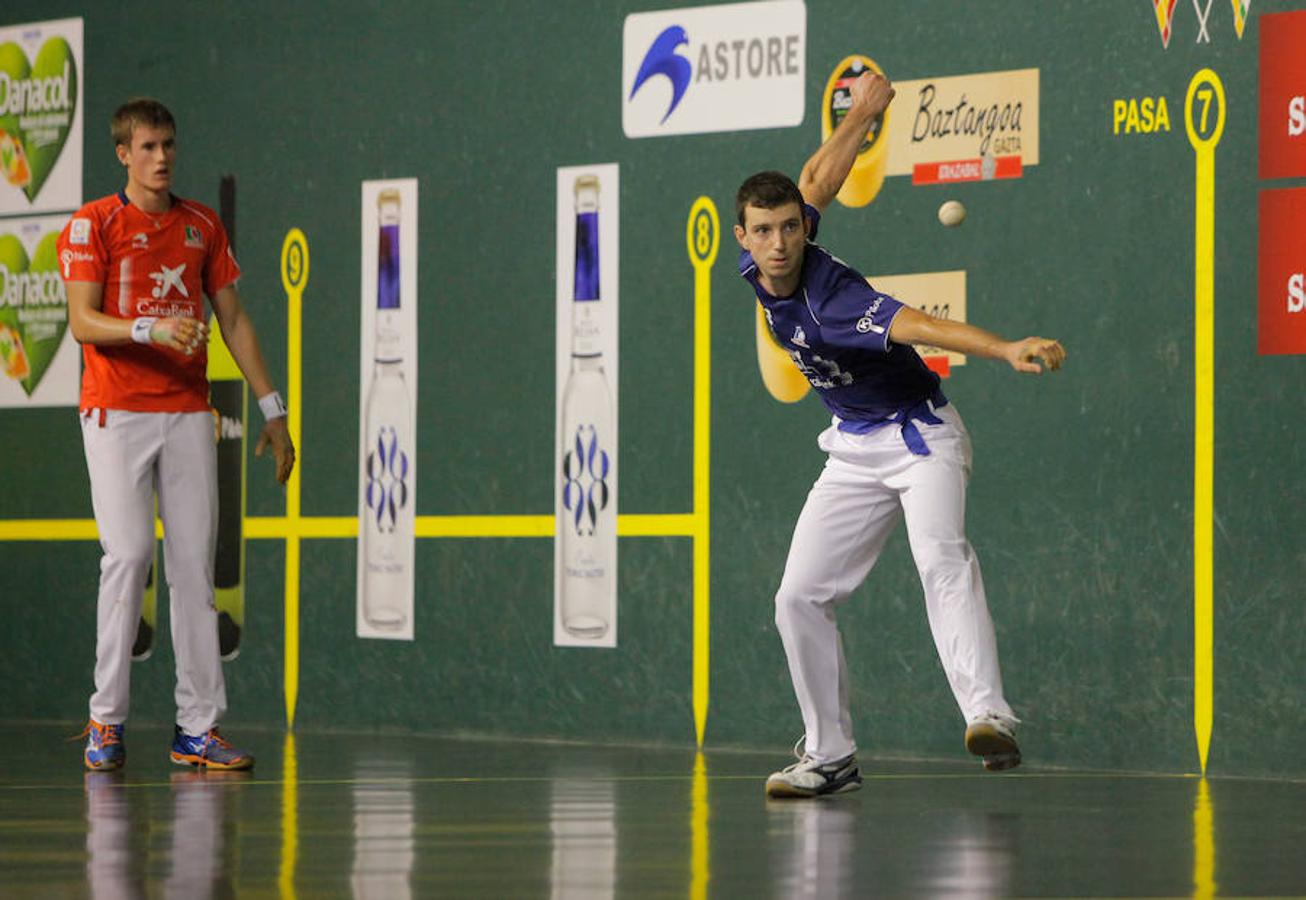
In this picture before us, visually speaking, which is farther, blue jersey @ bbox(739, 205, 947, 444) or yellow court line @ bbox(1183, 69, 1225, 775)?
yellow court line @ bbox(1183, 69, 1225, 775)

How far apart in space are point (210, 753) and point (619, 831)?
190 centimetres

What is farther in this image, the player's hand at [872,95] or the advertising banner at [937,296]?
the advertising banner at [937,296]

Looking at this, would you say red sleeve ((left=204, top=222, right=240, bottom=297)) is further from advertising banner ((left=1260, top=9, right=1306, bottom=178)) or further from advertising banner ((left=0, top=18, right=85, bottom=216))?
advertising banner ((left=1260, top=9, right=1306, bottom=178))

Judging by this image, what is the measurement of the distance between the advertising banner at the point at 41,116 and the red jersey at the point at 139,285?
8.91ft

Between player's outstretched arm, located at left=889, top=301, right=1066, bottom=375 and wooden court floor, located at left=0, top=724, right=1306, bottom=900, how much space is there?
3.29 feet

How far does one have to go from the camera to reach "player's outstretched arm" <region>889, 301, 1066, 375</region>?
5.03 m

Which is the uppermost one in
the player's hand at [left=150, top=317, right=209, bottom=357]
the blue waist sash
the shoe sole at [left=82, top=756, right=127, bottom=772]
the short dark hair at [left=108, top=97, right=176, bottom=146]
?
the short dark hair at [left=108, top=97, right=176, bottom=146]

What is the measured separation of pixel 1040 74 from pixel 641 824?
114 inches

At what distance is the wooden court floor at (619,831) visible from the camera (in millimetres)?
4238

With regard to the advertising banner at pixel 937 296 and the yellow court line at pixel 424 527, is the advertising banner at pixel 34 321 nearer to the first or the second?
the yellow court line at pixel 424 527

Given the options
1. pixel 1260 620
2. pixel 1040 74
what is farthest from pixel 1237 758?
pixel 1040 74

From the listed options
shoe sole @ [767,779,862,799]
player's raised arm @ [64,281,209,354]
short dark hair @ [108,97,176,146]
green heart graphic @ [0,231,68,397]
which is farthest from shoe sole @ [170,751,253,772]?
green heart graphic @ [0,231,68,397]

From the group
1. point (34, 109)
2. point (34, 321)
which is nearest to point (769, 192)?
point (34, 321)

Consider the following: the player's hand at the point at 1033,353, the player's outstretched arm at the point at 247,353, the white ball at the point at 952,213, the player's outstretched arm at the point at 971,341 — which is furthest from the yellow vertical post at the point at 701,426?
the player's hand at the point at 1033,353
